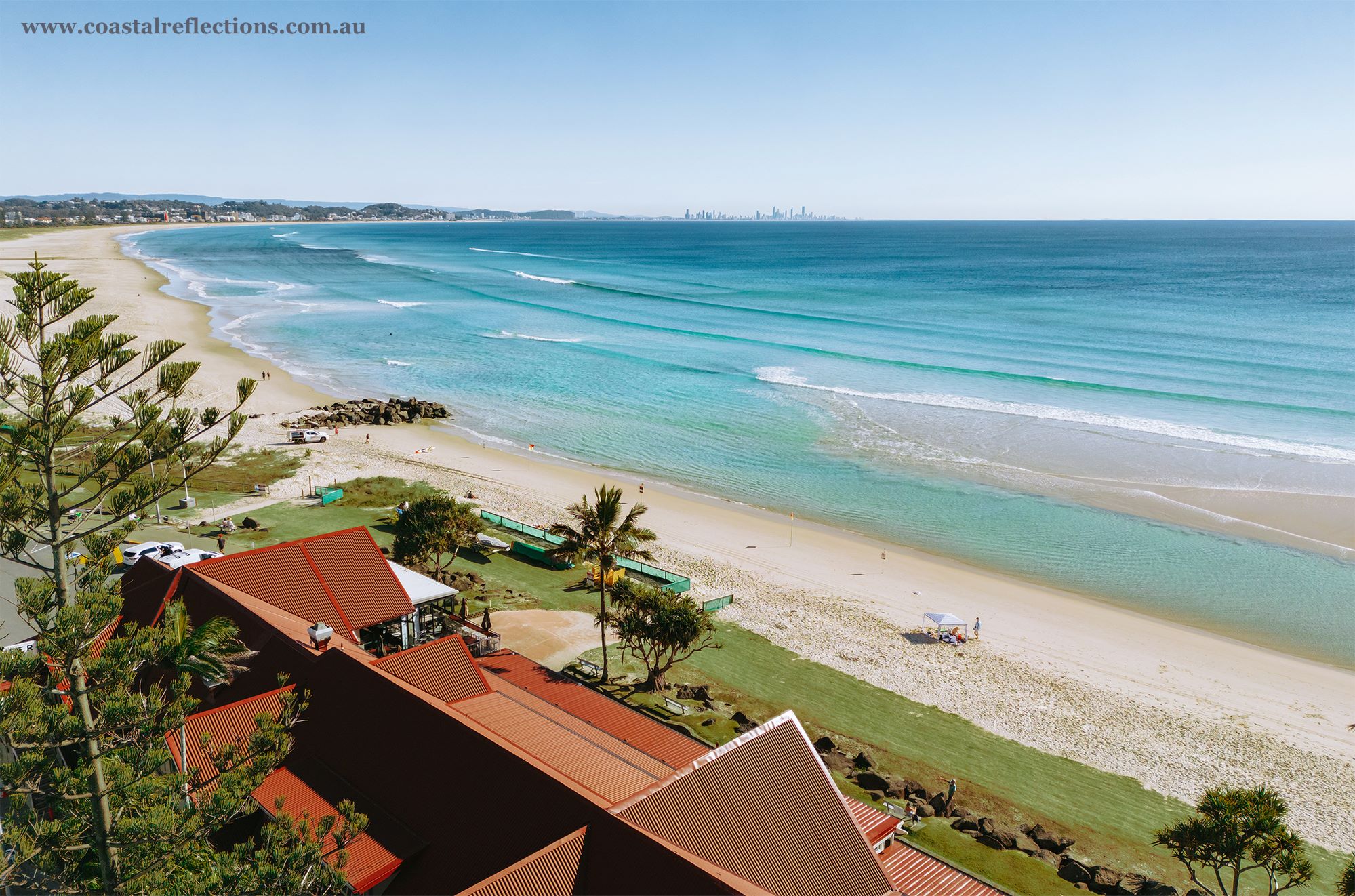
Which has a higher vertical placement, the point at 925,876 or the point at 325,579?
the point at 325,579

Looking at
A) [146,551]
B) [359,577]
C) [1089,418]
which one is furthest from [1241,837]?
[1089,418]

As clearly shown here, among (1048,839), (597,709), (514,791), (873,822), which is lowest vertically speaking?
(1048,839)

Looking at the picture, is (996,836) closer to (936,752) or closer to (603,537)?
(936,752)

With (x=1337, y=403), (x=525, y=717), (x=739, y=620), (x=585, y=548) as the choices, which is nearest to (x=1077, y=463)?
(x=1337, y=403)

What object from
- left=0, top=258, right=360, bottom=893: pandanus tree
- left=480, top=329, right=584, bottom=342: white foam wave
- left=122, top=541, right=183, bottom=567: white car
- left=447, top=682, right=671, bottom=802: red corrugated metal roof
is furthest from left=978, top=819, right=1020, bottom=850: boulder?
left=480, top=329, right=584, bottom=342: white foam wave

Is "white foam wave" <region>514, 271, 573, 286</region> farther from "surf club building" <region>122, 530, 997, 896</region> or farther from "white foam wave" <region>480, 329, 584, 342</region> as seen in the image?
"surf club building" <region>122, 530, 997, 896</region>

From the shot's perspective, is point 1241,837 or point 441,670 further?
point 441,670
